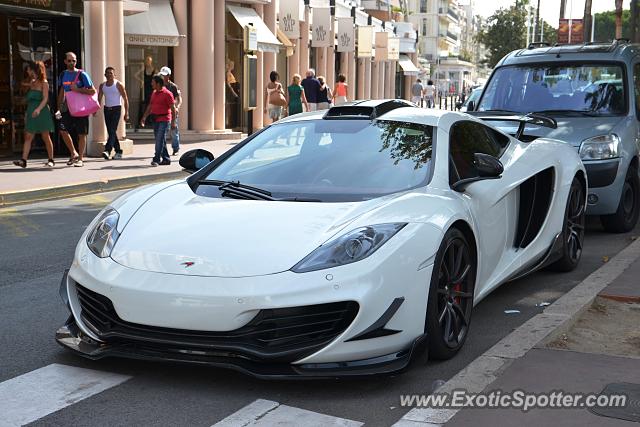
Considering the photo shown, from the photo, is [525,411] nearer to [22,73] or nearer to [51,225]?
[51,225]

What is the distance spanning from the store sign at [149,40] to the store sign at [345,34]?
55.0ft

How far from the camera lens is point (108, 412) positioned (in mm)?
3975

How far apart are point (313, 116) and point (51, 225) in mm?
4926

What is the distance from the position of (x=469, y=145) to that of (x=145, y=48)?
67.8ft

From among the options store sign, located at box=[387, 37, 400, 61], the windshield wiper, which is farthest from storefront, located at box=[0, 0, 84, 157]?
store sign, located at box=[387, 37, 400, 61]

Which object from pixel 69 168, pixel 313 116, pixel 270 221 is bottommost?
pixel 69 168

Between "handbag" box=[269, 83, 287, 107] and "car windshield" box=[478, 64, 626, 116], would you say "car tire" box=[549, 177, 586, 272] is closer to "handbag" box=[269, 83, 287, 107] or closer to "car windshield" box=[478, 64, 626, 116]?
"car windshield" box=[478, 64, 626, 116]

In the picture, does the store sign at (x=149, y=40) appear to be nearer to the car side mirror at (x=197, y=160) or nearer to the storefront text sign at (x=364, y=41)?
the car side mirror at (x=197, y=160)

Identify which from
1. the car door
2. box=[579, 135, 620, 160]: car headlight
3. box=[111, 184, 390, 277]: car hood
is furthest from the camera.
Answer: box=[579, 135, 620, 160]: car headlight

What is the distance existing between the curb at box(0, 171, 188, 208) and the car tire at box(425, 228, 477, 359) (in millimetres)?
8024

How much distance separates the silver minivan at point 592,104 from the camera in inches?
352

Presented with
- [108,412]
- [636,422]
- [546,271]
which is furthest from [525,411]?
[546,271]

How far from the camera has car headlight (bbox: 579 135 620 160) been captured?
8867 mm

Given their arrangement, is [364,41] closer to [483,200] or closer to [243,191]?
[483,200]
